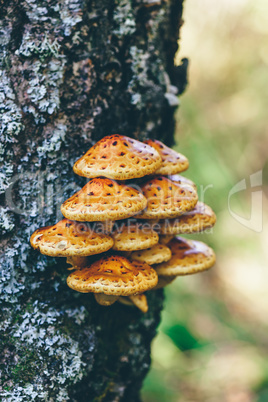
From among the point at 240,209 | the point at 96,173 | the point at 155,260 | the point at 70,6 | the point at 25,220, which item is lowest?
the point at 240,209

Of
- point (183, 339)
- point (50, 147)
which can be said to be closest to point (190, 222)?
point (50, 147)

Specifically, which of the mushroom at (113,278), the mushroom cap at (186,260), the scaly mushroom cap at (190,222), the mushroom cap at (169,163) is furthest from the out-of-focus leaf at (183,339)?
the mushroom cap at (169,163)

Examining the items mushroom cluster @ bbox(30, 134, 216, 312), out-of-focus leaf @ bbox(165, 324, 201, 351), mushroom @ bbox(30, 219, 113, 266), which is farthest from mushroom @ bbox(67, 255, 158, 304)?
out-of-focus leaf @ bbox(165, 324, 201, 351)

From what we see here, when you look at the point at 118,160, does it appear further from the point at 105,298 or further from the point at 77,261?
the point at 105,298

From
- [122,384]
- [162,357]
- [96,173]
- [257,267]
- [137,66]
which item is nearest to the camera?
[96,173]

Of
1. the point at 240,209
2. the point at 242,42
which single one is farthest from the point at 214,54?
the point at 240,209

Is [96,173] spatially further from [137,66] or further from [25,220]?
[137,66]
